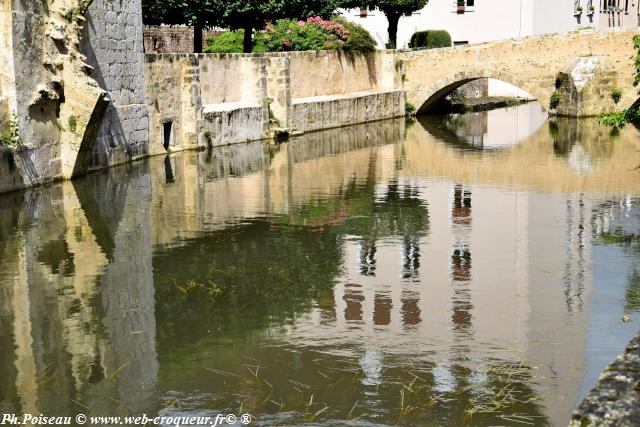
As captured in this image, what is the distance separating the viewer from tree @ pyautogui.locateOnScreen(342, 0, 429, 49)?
3800cm

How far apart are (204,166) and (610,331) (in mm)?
13049

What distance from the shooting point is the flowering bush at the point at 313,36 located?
99.8ft

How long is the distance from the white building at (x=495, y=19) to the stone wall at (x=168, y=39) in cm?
720

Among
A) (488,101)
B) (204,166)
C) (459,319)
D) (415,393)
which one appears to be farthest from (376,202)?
(488,101)

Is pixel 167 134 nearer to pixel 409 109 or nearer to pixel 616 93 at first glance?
pixel 409 109

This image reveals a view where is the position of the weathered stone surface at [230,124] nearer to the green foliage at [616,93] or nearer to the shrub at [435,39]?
the green foliage at [616,93]

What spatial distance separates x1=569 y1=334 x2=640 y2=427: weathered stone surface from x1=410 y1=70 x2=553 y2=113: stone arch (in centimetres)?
2990

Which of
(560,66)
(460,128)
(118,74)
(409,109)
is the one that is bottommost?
(460,128)

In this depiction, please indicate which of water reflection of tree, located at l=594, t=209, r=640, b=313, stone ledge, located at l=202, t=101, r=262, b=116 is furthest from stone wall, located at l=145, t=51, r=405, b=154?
water reflection of tree, located at l=594, t=209, r=640, b=313

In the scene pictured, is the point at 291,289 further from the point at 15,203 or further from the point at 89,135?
the point at 89,135

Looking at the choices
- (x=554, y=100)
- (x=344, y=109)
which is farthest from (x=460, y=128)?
(x=554, y=100)

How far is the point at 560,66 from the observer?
33.2 meters

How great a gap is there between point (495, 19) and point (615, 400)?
3948 centimetres

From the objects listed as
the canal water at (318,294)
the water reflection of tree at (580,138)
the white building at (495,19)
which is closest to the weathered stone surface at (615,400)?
the canal water at (318,294)
